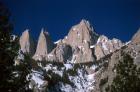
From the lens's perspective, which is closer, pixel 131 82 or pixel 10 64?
pixel 10 64

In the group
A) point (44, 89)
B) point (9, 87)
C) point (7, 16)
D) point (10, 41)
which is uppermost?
point (44, 89)

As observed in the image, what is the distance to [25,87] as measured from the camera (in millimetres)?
24844

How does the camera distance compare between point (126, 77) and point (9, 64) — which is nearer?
point (9, 64)

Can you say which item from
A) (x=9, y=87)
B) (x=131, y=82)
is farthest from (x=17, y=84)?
(x=131, y=82)

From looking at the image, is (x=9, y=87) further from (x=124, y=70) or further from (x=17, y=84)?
(x=124, y=70)

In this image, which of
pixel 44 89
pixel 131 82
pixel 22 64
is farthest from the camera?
pixel 44 89

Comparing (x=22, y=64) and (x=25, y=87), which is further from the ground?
(x=22, y=64)

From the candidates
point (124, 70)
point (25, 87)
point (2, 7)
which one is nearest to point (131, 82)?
point (124, 70)

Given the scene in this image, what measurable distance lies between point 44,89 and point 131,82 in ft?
489

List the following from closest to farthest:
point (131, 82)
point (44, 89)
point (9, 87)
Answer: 1. point (9, 87)
2. point (131, 82)
3. point (44, 89)

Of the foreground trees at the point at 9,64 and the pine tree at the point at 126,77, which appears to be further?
the pine tree at the point at 126,77

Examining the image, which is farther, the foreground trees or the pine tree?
the pine tree

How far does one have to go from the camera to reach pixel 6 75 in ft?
78.4

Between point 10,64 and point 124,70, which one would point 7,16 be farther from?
point 124,70
